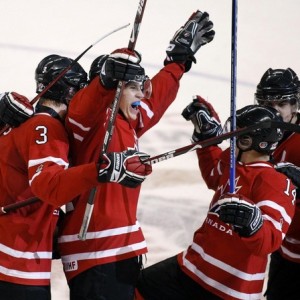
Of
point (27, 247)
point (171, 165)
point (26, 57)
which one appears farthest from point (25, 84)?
point (27, 247)

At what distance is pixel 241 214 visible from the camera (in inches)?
90.7

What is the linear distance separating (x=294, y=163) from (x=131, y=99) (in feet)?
2.04

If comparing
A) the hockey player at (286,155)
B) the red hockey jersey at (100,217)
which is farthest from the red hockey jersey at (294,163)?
the red hockey jersey at (100,217)

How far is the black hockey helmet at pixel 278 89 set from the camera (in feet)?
10.1

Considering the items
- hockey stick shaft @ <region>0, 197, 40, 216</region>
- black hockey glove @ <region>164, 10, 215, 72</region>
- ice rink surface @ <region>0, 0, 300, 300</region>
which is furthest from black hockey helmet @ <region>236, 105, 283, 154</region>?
ice rink surface @ <region>0, 0, 300, 300</region>

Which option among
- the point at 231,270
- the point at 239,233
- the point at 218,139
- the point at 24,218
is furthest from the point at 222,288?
the point at 24,218

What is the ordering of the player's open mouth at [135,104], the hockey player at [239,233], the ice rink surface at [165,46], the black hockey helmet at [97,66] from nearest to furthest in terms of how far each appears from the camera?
the hockey player at [239,233] → the player's open mouth at [135,104] → the black hockey helmet at [97,66] → the ice rink surface at [165,46]

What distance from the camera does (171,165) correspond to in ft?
14.0

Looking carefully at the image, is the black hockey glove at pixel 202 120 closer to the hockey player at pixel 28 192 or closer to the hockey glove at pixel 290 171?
the hockey glove at pixel 290 171

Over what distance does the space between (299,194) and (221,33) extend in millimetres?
2581

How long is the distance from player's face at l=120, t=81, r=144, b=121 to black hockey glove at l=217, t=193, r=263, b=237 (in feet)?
1.63

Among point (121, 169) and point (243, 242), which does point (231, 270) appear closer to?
point (243, 242)

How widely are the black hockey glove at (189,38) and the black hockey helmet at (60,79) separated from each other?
0.36 m

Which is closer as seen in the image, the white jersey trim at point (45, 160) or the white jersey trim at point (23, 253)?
the white jersey trim at point (45, 160)
